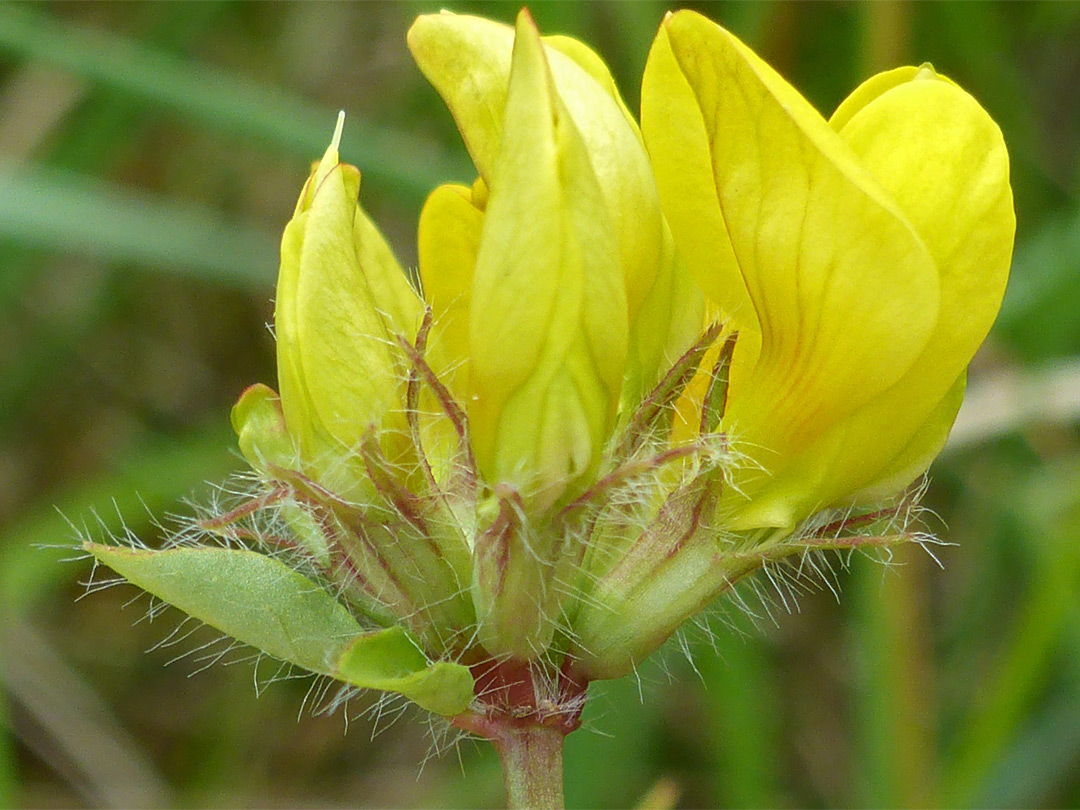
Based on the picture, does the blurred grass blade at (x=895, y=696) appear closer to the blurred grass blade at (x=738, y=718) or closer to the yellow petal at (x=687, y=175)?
the blurred grass blade at (x=738, y=718)

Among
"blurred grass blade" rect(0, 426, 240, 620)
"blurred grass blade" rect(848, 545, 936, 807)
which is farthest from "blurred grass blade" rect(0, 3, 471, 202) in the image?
"blurred grass blade" rect(848, 545, 936, 807)

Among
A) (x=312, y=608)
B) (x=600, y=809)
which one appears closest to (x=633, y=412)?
(x=312, y=608)

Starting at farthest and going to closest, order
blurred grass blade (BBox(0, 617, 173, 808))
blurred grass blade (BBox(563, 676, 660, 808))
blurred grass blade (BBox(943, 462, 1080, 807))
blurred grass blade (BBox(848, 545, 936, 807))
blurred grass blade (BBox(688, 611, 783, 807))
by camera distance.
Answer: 1. blurred grass blade (BBox(0, 617, 173, 808))
2. blurred grass blade (BBox(688, 611, 783, 807))
3. blurred grass blade (BBox(563, 676, 660, 808))
4. blurred grass blade (BBox(848, 545, 936, 807))
5. blurred grass blade (BBox(943, 462, 1080, 807))

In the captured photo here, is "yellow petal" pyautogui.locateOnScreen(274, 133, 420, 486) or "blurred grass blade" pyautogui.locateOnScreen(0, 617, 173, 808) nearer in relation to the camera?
"yellow petal" pyautogui.locateOnScreen(274, 133, 420, 486)

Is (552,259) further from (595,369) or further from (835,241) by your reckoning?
(835,241)

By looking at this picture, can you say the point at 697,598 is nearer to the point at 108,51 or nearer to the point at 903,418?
the point at 903,418

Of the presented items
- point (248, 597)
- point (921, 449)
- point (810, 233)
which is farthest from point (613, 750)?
point (810, 233)

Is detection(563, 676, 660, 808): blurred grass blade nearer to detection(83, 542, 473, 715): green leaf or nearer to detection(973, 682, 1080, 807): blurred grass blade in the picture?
detection(973, 682, 1080, 807): blurred grass blade
